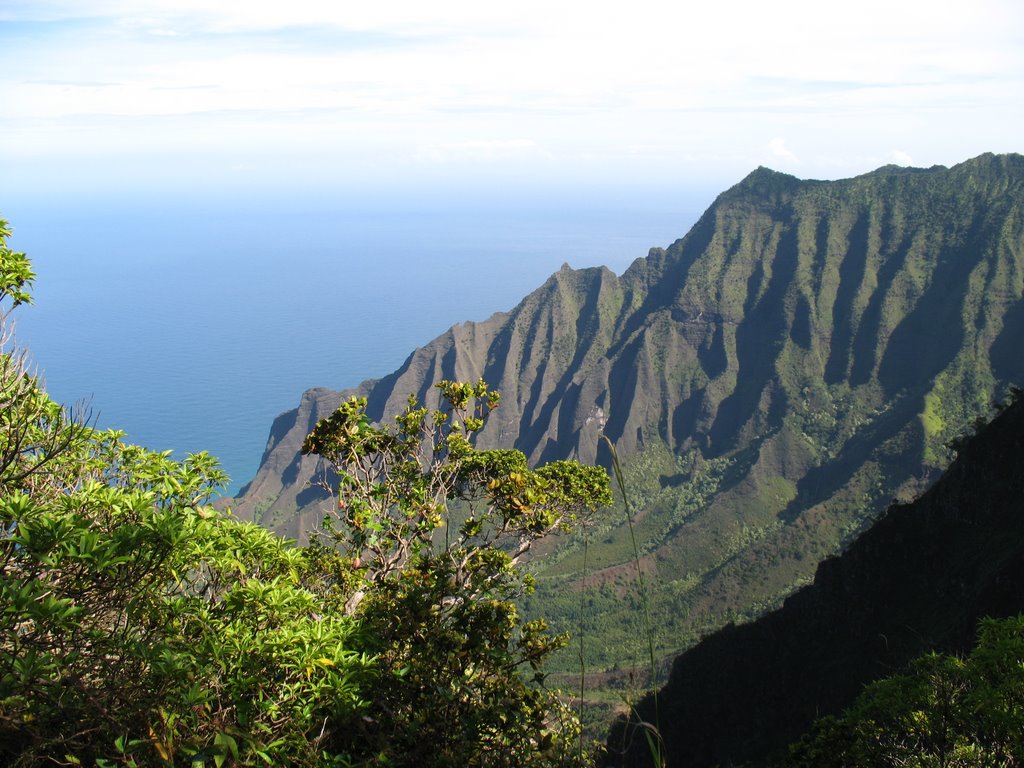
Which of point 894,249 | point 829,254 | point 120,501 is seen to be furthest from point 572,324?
point 120,501

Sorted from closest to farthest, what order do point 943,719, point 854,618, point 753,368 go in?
point 943,719, point 854,618, point 753,368

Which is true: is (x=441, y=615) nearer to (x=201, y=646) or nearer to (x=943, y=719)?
(x=201, y=646)

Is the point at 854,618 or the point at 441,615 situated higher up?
the point at 441,615

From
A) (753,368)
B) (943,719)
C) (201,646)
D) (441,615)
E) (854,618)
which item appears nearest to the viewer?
(201,646)

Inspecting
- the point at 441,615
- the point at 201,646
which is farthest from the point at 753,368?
the point at 201,646

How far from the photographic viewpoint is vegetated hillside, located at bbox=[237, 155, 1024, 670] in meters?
122

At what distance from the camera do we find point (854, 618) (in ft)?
149

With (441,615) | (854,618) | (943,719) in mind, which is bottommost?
(854,618)

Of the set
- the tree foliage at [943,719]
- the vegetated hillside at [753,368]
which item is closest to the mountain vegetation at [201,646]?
the tree foliage at [943,719]

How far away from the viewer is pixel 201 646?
7215mm

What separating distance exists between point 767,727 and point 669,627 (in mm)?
53165

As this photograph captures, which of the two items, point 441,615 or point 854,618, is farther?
point 854,618

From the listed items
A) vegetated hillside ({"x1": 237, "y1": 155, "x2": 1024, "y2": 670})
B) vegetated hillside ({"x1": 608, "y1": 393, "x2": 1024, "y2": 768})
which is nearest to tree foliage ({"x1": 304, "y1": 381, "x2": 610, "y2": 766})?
vegetated hillside ({"x1": 608, "y1": 393, "x2": 1024, "y2": 768})

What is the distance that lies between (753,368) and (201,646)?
177 m
